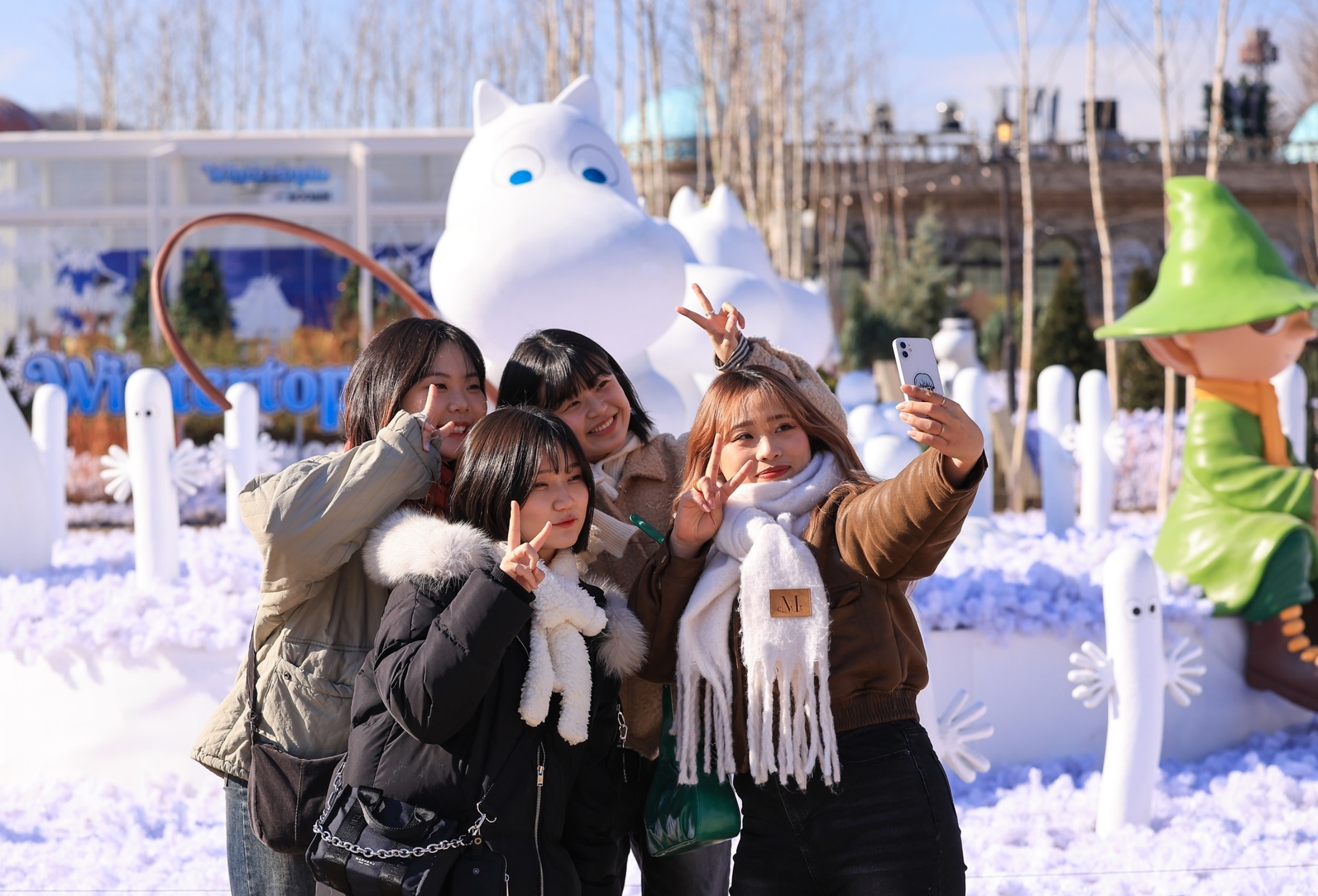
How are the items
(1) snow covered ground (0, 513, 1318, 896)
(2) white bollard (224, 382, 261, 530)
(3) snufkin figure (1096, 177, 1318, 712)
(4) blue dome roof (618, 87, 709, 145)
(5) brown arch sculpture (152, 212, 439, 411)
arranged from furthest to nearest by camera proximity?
(4) blue dome roof (618, 87, 709, 145) → (2) white bollard (224, 382, 261, 530) → (3) snufkin figure (1096, 177, 1318, 712) → (5) brown arch sculpture (152, 212, 439, 411) → (1) snow covered ground (0, 513, 1318, 896)

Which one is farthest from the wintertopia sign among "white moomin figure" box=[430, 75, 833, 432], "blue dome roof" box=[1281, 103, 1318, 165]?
"blue dome roof" box=[1281, 103, 1318, 165]

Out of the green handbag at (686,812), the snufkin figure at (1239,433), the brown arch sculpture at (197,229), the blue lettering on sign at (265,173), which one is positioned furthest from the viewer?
→ the blue lettering on sign at (265,173)

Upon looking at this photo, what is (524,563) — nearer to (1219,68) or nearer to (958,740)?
(958,740)

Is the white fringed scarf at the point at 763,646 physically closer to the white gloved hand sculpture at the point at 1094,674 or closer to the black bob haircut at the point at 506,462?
the black bob haircut at the point at 506,462

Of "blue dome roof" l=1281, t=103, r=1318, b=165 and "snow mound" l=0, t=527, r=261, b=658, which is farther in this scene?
"blue dome roof" l=1281, t=103, r=1318, b=165

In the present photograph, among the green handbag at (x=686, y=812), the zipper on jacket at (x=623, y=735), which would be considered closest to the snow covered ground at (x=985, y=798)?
the green handbag at (x=686, y=812)

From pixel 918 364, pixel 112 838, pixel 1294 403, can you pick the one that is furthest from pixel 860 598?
pixel 1294 403

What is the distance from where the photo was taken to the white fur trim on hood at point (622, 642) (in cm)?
206

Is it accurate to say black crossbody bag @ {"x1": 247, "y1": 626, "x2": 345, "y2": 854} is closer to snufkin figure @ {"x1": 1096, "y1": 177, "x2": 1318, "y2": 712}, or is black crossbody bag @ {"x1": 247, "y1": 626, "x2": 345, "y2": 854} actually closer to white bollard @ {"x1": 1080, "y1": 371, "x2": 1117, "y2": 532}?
snufkin figure @ {"x1": 1096, "y1": 177, "x2": 1318, "y2": 712}

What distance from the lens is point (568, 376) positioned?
2391 millimetres

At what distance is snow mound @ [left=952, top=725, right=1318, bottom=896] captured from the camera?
11.5 ft

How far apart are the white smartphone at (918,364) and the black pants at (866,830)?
1.90 feet

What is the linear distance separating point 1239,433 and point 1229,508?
0.30 meters

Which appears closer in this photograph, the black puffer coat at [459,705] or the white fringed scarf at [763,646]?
the black puffer coat at [459,705]
